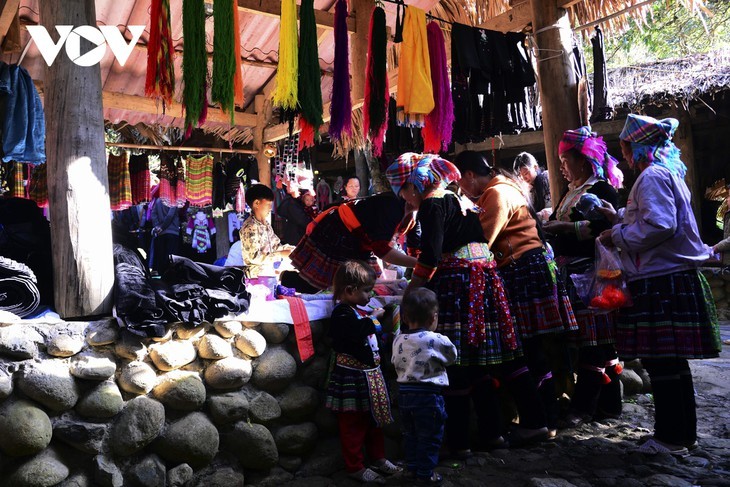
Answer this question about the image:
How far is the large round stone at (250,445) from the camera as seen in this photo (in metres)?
3.34

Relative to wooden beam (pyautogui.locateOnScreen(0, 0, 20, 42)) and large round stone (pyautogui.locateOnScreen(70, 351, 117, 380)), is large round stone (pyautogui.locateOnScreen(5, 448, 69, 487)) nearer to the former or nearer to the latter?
large round stone (pyautogui.locateOnScreen(70, 351, 117, 380))

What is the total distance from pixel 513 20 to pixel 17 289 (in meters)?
4.47

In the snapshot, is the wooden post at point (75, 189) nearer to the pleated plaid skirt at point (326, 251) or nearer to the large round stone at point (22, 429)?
the large round stone at point (22, 429)

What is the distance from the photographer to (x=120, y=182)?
8.17 m

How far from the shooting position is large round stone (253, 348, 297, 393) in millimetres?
3520

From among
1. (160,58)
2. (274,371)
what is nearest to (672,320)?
(274,371)

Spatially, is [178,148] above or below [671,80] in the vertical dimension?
below

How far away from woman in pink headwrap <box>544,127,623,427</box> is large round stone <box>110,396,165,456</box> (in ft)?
8.41

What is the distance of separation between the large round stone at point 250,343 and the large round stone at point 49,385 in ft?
2.87

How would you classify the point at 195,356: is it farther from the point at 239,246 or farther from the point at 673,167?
the point at 673,167

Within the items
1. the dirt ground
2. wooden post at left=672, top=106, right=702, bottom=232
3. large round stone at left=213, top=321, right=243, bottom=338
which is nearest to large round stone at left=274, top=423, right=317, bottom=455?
the dirt ground

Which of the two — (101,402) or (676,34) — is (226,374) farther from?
(676,34)

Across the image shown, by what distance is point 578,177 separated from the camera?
13.7 feet

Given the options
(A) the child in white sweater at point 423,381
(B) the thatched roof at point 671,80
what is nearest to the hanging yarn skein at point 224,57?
(A) the child in white sweater at point 423,381
